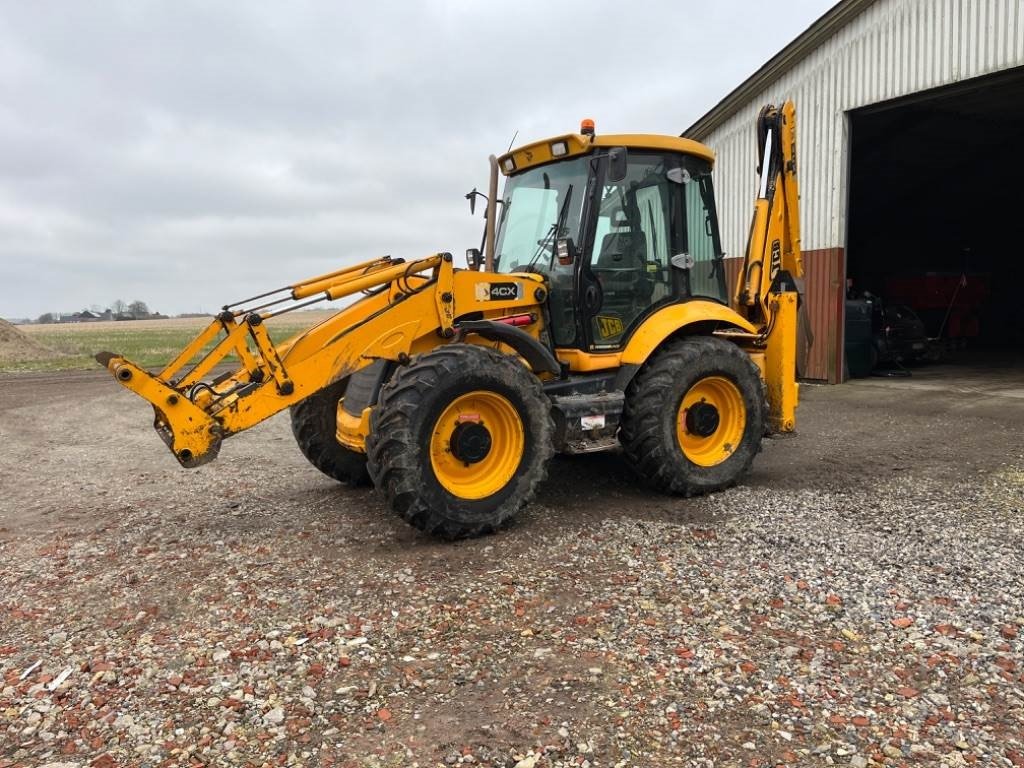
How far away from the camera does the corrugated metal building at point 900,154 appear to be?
10.4 meters

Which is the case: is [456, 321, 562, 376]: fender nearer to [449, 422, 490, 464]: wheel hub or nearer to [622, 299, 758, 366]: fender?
[622, 299, 758, 366]: fender

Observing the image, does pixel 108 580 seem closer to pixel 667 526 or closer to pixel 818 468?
pixel 667 526

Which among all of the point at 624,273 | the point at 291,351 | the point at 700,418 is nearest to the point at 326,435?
the point at 291,351

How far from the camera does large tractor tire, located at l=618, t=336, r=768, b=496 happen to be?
546cm

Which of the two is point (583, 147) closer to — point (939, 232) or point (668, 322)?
point (668, 322)

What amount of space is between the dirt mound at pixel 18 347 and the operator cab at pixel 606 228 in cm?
2202

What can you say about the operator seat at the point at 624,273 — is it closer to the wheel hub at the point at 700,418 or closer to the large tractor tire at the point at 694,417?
the large tractor tire at the point at 694,417

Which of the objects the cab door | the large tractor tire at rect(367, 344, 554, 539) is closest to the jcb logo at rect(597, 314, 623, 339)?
the cab door

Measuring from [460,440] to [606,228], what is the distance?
2.09m

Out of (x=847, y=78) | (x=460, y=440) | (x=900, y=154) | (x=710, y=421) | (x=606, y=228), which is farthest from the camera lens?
(x=900, y=154)

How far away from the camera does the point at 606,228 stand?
5.57 metres

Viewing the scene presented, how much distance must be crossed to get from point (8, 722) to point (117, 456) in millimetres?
5949

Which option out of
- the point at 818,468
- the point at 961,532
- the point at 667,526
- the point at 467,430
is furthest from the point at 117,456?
the point at 961,532

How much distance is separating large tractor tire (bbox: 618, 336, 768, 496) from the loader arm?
1.35 m
